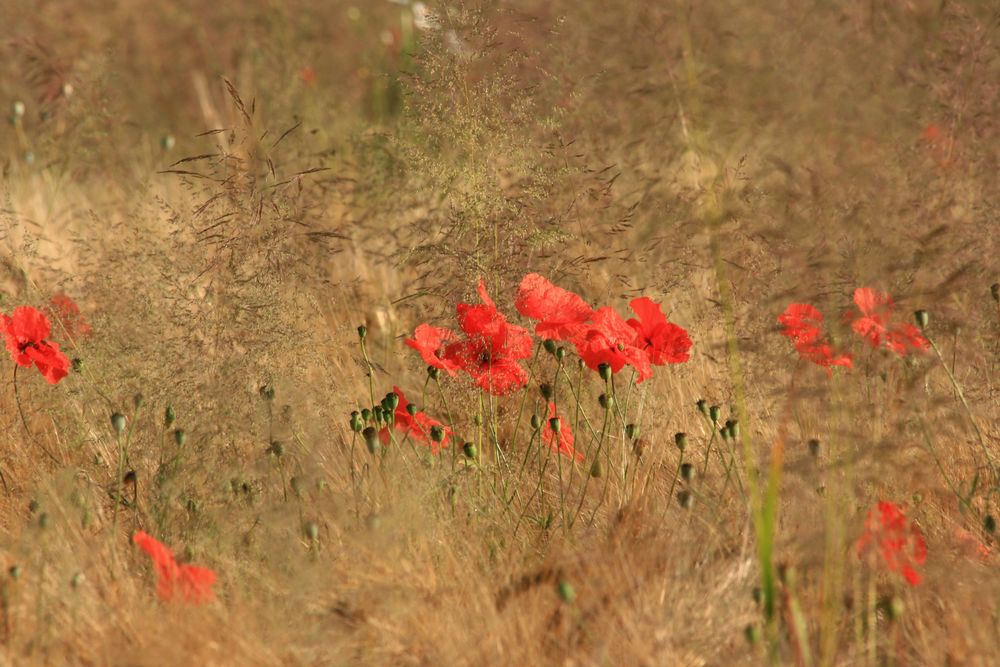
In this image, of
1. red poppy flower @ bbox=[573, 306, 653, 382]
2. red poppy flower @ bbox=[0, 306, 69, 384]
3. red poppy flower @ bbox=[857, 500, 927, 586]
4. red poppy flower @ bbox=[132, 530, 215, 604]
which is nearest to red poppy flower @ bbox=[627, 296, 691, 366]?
red poppy flower @ bbox=[573, 306, 653, 382]

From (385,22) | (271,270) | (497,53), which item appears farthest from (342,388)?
(385,22)

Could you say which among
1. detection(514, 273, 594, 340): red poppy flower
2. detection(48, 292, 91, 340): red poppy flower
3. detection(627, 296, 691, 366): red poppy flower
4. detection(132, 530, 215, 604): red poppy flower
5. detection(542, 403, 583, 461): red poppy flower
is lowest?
detection(48, 292, 91, 340): red poppy flower

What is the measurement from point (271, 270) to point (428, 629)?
0.81 meters

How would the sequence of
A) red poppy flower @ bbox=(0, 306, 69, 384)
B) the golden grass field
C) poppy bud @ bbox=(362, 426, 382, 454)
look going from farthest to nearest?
red poppy flower @ bbox=(0, 306, 69, 384), poppy bud @ bbox=(362, 426, 382, 454), the golden grass field

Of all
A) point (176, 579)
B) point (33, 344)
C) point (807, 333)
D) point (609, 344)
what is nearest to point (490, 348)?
point (609, 344)

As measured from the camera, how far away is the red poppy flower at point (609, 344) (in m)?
1.94

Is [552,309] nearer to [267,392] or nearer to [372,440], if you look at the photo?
[372,440]

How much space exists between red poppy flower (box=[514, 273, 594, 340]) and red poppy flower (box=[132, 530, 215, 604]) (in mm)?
716

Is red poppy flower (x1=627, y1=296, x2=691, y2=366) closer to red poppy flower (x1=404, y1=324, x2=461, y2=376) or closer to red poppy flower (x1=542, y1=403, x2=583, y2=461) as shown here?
red poppy flower (x1=542, y1=403, x2=583, y2=461)

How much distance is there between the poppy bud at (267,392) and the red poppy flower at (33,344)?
0.44 m

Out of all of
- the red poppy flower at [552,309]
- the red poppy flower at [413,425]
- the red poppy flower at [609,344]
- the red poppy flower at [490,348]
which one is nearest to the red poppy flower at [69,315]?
the red poppy flower at [413,425]

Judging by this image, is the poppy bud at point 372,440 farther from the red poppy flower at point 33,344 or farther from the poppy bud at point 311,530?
the red poppy flower at point 33,344

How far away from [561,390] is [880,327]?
73cm

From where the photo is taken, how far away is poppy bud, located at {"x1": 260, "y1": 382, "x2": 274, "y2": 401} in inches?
76.3
